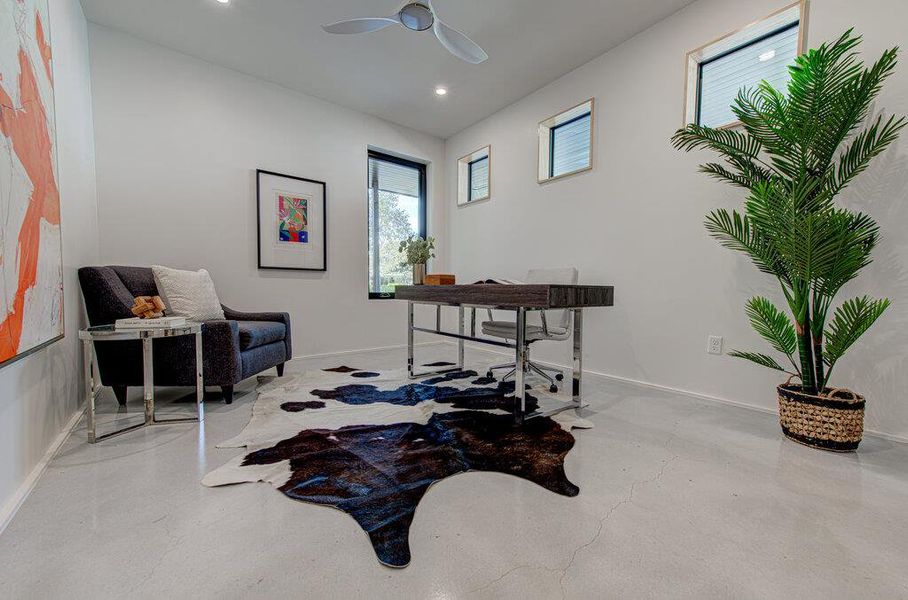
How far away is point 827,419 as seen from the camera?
1.71 m

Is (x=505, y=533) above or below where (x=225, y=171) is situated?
below

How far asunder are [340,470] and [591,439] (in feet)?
3.97

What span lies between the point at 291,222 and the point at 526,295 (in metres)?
2.81

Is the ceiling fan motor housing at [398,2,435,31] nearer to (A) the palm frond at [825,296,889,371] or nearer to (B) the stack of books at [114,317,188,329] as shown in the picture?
(B) the stack of books at [114,317,188,329]

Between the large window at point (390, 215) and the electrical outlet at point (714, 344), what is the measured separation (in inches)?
119

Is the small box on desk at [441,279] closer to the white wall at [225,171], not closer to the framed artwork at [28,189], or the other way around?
the white wall at [225,171]

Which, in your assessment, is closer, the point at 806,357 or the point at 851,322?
the point at 851,322

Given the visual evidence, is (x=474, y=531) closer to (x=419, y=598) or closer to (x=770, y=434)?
(x=419, y=598)

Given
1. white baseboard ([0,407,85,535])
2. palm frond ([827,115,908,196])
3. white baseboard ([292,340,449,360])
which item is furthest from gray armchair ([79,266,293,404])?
palm frond ([827,115,908,196])

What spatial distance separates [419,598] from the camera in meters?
0.89

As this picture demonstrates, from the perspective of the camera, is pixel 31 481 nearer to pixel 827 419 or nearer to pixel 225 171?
pixel 225 171

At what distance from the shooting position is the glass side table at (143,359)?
1.73m

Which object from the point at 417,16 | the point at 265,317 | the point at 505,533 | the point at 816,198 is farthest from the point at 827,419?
the point at 265,317

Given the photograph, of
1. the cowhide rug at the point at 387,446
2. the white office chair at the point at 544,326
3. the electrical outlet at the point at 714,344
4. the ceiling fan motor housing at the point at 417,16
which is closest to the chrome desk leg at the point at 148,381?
the cowhide rug at the point at 387,446
